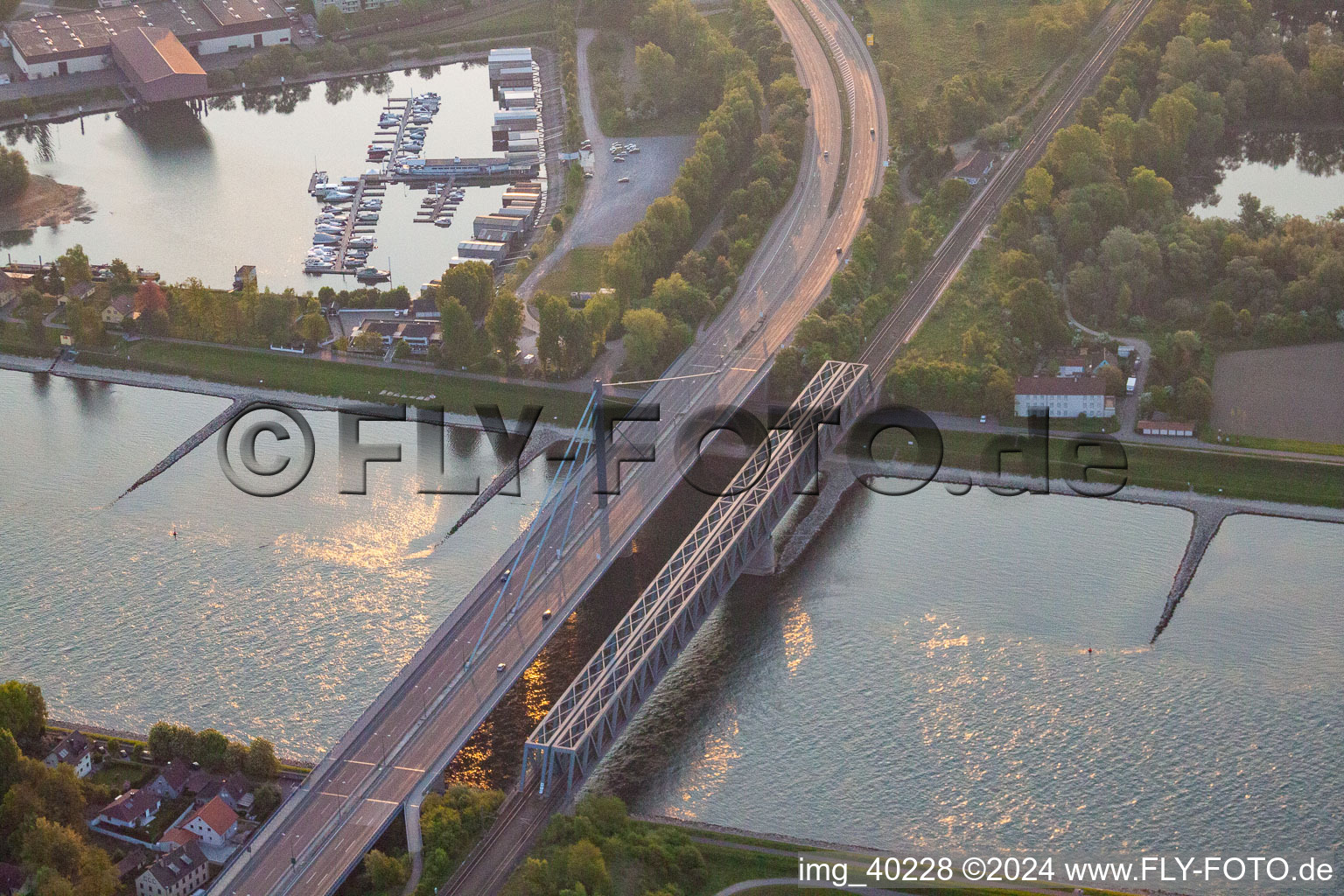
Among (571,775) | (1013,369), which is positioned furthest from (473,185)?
(571,775)

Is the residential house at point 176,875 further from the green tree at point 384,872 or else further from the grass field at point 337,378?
the grass field at point 337,378

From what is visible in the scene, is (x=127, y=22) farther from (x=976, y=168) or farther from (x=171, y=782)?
(x=171, y=782)

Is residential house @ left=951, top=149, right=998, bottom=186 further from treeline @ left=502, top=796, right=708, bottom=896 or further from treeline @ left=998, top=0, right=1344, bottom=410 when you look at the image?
treeline @ left=502, top=796, right=708, bottom=896

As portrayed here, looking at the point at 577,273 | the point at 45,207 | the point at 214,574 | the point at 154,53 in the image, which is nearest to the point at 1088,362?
the point at 577,273

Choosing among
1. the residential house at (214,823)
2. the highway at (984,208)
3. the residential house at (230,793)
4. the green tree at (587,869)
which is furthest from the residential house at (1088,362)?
the residential house at (214,823)

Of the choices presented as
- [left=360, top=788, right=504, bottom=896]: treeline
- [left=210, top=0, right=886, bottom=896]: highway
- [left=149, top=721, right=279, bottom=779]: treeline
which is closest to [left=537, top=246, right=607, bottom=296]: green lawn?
[left=210, top=0, right=886, bottom=896]: highway

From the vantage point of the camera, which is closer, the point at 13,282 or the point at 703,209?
the point at 13,282

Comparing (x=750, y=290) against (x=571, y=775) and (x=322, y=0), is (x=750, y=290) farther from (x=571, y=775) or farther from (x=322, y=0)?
(x=322, y=0)
